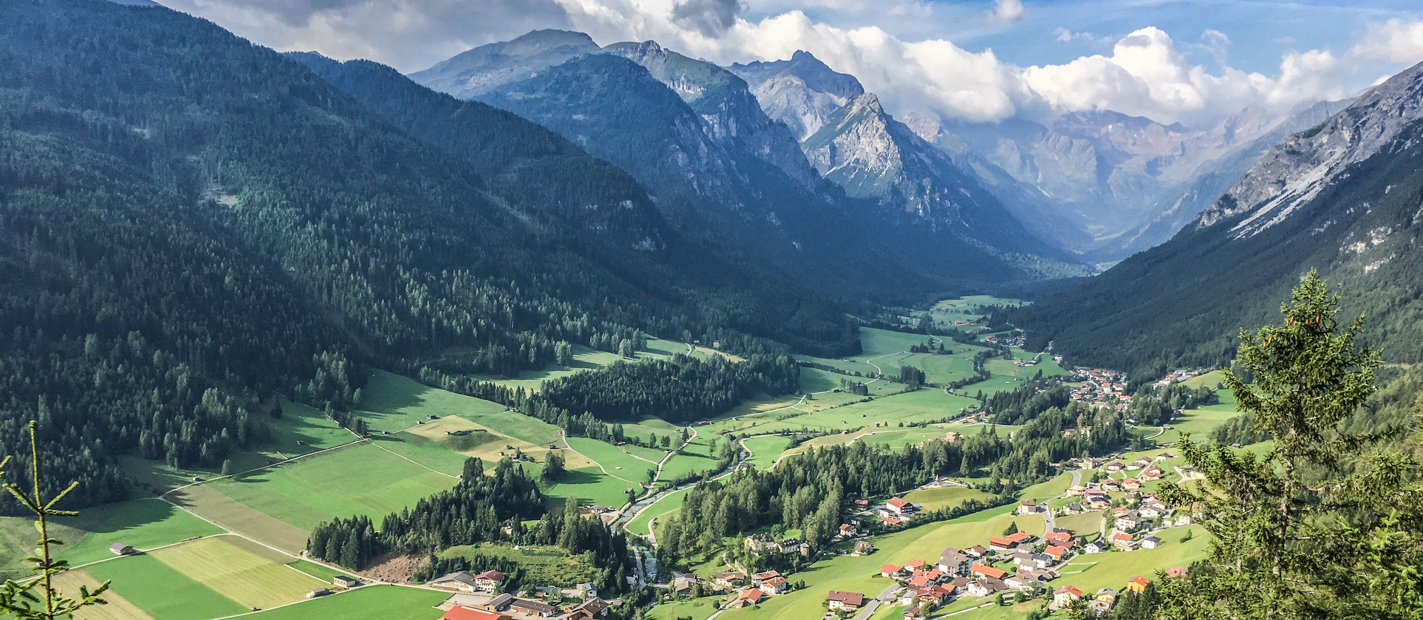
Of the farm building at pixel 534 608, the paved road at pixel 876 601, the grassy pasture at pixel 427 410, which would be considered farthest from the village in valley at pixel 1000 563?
the grassy pasture at pixel 427 410

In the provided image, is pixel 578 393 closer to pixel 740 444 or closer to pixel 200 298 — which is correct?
pixel 740 444

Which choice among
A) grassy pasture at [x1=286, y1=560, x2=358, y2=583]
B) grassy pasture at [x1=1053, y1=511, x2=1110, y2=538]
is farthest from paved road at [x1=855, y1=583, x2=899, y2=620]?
grassy pasture at [x1=286, y1=560, x2=358, y2=583]

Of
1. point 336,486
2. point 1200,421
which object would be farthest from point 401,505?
point 1200,421

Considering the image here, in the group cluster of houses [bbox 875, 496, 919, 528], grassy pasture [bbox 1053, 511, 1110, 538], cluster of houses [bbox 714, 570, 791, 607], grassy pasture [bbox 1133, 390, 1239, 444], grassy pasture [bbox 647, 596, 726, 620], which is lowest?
grassy pasture [bbox 647, 596, 726, 620]

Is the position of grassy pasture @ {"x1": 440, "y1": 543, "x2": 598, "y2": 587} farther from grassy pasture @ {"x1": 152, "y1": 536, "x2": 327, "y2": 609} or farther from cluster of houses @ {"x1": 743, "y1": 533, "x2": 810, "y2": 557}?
cluster of houses @ {"x1": 743, "y1": 533, "x2": 810, "y2": 557}

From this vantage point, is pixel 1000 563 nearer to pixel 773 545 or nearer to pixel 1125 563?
pixel 1125 563

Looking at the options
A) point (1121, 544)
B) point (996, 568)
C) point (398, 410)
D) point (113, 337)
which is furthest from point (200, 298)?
point (1121, 544)
